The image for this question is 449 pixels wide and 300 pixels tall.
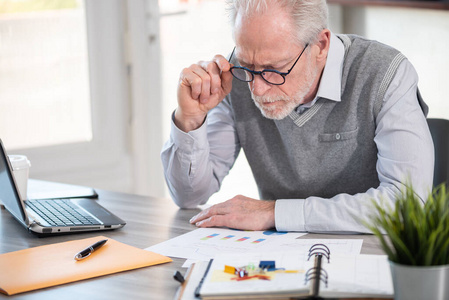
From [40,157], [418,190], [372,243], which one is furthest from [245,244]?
[40,157]

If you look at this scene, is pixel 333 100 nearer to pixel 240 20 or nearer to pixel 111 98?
pixel 240 20

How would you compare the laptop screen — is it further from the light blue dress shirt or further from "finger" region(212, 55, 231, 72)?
"finger" region(212, 55, 231, 72)

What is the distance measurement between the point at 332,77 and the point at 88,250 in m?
0.83

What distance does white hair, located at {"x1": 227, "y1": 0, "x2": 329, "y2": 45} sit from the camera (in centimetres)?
169

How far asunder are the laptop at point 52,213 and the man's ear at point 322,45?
694 millimetres

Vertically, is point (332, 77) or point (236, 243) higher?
point (332, 77)

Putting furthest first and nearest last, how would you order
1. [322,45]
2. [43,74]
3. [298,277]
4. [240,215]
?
[43,74] → [322,45] → [240,215] → [298,277]

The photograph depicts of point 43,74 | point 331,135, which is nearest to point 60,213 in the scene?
point 331,135

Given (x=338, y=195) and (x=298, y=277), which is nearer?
(x=298, y=277)

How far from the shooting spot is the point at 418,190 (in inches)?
63.4

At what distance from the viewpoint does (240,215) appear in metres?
1.58

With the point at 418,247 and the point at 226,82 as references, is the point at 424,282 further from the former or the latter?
the point at 226,82

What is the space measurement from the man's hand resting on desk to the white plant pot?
1.94ft

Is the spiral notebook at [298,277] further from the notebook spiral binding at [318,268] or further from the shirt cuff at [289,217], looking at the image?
the shirt cuff at [289,217]
